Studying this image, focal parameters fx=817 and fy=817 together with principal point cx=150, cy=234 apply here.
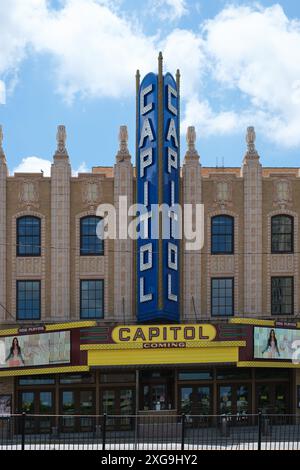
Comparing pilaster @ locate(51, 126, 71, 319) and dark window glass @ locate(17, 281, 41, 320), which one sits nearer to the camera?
pilaster @ locate(51, 126, 71, 319)

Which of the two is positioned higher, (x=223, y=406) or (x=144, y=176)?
(x=144, y=176)

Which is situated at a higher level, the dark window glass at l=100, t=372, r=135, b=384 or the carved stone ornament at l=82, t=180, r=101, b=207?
the carved stone ornament at l=82, t=180, r=101, b=207

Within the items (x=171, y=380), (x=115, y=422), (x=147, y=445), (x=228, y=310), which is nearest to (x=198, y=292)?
(x=228, y=310)

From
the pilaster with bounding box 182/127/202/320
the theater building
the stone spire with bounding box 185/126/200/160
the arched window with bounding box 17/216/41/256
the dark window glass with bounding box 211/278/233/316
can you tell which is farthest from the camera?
the stone spire with bounding box 185/126/200/160

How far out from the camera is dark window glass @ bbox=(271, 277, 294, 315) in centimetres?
4050

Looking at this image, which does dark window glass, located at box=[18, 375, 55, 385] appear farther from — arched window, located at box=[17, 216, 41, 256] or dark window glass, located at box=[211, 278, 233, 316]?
dark window glass, located at box=[211, 278, 233, 316]

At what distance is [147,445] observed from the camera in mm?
29891

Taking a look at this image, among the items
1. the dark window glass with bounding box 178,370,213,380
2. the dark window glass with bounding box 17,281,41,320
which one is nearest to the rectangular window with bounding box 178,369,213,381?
the dark window glass with bounding box 178,370,213,380

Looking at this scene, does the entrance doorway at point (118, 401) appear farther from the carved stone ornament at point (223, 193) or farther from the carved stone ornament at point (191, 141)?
the carved stone ornament at point (191, 141)

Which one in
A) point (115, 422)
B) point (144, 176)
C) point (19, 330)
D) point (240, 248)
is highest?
point (144, 176)

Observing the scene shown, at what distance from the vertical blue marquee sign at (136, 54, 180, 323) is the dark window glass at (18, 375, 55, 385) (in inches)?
209

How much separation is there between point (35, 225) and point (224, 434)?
14.4m

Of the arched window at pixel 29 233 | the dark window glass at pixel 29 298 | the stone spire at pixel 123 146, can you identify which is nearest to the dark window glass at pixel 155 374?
the dark window glass at pixel 29 298
